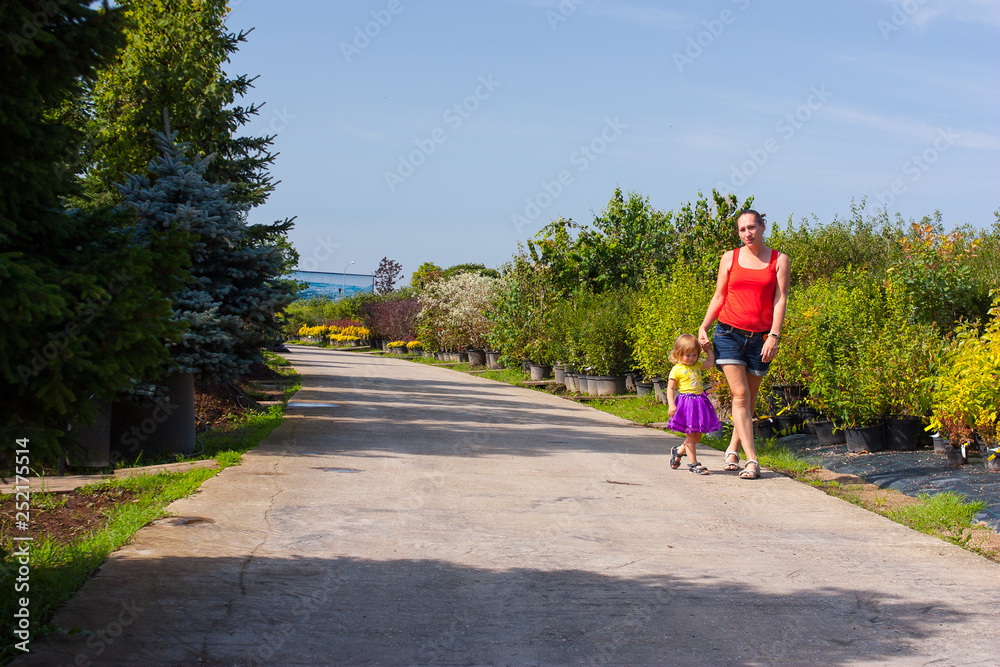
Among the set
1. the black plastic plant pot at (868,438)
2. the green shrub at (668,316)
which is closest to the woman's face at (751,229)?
the black plastic plant pot at (868,438)

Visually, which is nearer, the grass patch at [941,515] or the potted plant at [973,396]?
the grass patch at [941,515]

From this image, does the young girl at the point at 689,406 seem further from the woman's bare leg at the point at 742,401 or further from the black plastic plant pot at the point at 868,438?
the black plastic plant pot at the point at 868,438

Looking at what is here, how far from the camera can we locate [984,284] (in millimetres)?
12203

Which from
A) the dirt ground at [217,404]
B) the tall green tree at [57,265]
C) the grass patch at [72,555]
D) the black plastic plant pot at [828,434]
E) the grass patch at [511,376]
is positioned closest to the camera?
the tall green tree at [57,265]

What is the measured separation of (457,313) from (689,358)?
25009mm

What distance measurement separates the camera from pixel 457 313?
107 feet

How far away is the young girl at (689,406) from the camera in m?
7.38

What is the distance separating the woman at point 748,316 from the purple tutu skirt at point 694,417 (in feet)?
0.99

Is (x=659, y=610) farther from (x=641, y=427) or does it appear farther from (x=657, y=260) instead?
(x=657, y=260)

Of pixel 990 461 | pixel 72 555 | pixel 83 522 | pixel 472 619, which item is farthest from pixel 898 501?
pixel 83 522

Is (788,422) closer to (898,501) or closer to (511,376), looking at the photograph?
(898,501)

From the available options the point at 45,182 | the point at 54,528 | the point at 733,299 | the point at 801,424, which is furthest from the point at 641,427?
the point at 45,182

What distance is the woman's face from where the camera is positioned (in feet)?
22.9

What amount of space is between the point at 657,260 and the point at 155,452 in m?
14.3
